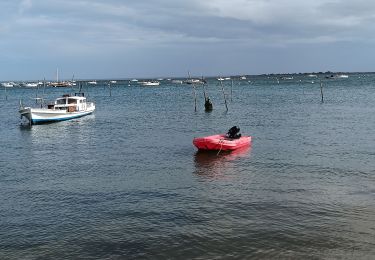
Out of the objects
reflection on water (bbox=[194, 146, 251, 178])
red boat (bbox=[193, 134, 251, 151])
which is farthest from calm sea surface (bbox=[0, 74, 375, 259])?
red boat (bbox=[193, 134, 251, 151])

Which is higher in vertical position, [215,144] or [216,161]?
[215,144]

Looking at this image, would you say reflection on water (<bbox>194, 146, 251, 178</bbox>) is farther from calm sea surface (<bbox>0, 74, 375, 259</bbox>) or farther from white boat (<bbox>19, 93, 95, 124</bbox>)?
white boat (<bbox>19, 93, 95, 124</bbox>)

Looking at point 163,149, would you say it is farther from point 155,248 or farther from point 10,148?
point 155,248

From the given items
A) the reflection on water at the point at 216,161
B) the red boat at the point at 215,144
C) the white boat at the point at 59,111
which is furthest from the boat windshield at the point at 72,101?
the red boat at the point at 215,144

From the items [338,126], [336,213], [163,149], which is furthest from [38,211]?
[338,126]

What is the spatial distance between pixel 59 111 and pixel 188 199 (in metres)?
40.0

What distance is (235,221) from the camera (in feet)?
60.2

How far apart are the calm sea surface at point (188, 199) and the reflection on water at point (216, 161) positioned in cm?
7

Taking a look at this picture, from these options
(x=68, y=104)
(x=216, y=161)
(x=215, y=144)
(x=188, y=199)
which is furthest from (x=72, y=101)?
(x=188, y=199)

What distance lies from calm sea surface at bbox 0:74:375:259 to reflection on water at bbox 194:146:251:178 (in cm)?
7

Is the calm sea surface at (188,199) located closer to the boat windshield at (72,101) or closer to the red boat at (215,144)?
the red boat at (215,144)

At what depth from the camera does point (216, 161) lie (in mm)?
30875

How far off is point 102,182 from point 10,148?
17.2 m

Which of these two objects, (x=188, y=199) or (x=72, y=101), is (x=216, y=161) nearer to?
(x=188, y=199)
